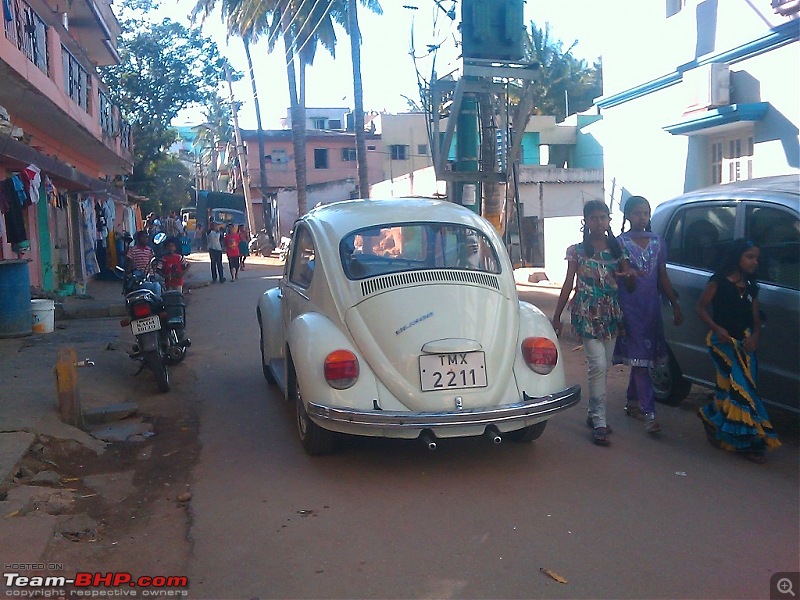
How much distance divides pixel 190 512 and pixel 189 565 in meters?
0.75

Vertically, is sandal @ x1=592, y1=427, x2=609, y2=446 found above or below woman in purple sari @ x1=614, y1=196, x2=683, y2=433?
below

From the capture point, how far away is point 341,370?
16.4 feet

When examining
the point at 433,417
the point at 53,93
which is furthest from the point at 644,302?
the point at 53,93

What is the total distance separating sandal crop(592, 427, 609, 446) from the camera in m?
5.73

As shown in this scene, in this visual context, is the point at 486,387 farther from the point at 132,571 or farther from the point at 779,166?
the point at 779,166

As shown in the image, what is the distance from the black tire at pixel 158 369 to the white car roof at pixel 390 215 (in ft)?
7.86

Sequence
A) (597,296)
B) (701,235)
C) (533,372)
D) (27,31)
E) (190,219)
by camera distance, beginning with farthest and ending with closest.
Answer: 1. (190,219)
2. (27,31)
3. (701,235)
4. (597,296)
5. (533,372)

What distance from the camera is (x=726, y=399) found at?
17.5 ft

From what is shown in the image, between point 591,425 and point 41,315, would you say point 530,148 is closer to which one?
point 41,315

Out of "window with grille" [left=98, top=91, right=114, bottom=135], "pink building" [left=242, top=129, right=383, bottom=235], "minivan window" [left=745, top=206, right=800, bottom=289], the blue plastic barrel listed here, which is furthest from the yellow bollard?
"pink building" [left=242, top=129, right=383, bottom=235]

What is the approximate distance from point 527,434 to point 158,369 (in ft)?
12.9

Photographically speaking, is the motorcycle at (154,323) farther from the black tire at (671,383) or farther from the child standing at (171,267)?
the black tire at (671,383)

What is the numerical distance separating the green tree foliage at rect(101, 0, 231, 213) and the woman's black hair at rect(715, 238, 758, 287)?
33.7 meters

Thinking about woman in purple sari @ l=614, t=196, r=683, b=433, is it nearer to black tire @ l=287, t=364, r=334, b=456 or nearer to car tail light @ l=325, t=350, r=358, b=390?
car tail light @ l=325, t=350, r=358, b=390
